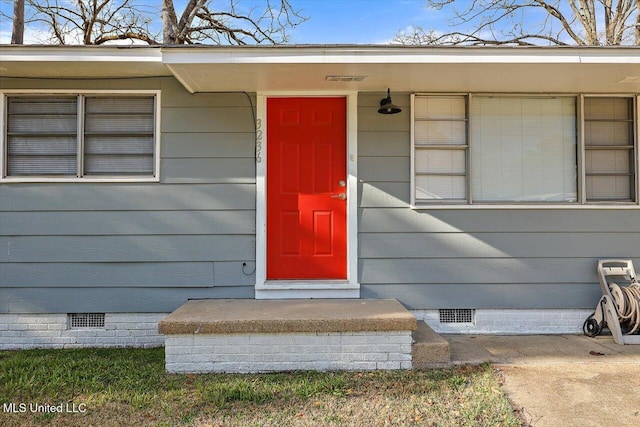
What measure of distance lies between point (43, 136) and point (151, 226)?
4.09 feet

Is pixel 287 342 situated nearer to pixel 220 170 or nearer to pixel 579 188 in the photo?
pixel 220 170

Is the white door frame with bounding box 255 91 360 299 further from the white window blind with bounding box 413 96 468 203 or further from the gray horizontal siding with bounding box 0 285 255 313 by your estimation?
the white window blind with bounding box 413 96 468 203

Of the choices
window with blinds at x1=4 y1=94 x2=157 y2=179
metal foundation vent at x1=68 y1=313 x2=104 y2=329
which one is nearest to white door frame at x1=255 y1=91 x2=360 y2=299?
window with blinds at x1=4 y1=94 x2=157 y2=179

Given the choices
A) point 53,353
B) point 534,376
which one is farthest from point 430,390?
point 53,353

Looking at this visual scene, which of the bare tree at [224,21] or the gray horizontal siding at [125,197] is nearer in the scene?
the gray horizontal siding at [125,197]

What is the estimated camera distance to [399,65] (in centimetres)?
323

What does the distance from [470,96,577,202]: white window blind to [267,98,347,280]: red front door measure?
126 centimetres

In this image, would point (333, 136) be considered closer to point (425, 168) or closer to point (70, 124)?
point (425, 168)

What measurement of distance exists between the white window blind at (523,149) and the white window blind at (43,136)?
11.9 feet

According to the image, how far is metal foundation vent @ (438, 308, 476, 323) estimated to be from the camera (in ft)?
12.8

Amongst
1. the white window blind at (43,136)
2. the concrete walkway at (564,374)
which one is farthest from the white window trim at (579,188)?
the white window blind at (43,136)

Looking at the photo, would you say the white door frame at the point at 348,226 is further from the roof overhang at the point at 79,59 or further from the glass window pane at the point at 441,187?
the roof overhang at the point at 79,59

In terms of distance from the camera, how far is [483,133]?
3.94 metres

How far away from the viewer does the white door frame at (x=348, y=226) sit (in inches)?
150
